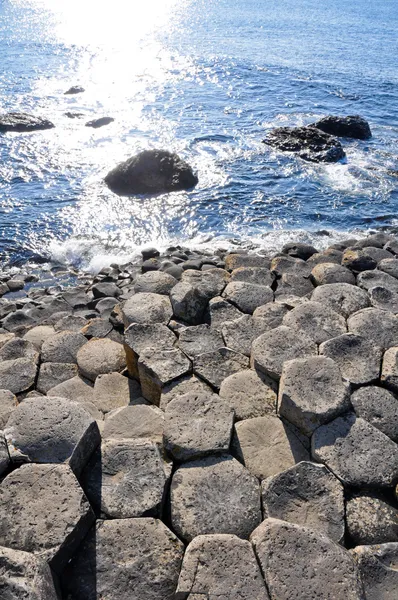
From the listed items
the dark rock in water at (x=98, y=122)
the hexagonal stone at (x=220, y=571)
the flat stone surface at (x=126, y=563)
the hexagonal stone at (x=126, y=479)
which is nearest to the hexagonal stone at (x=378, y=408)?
the hexagonal stone at (x=220, y=571)

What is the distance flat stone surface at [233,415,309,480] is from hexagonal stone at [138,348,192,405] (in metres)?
0.93

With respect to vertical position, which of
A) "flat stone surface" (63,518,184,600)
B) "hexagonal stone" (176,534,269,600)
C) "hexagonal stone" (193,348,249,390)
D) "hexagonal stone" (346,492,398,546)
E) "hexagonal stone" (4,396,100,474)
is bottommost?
"hexagonal stone" (346,492,398,546)

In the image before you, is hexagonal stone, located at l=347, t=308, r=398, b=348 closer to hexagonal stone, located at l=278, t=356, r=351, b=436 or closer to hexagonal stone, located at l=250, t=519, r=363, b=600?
hexagonal stone, located at l=278, t=356, r=351, b=436

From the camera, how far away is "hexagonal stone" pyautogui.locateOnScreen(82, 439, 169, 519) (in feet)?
13.5

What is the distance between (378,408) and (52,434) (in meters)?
3.16

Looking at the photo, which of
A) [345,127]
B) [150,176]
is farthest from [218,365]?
[345,127]

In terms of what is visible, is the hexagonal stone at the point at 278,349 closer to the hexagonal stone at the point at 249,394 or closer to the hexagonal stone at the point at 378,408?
the hexagonal stone at the point at 249,394

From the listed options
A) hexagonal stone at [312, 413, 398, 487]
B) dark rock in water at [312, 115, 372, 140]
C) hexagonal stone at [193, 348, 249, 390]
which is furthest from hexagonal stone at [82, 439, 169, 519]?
dark rock in water at [312, 115, 372, 140]

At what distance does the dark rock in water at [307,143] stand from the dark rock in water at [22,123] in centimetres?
953

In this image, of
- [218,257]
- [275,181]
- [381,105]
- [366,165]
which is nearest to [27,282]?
[218,257]

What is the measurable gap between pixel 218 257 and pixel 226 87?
21310mm

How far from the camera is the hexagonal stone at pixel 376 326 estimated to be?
6073mm

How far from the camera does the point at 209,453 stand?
4.55 meters

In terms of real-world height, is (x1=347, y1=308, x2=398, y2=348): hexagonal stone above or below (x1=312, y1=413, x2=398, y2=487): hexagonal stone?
above
